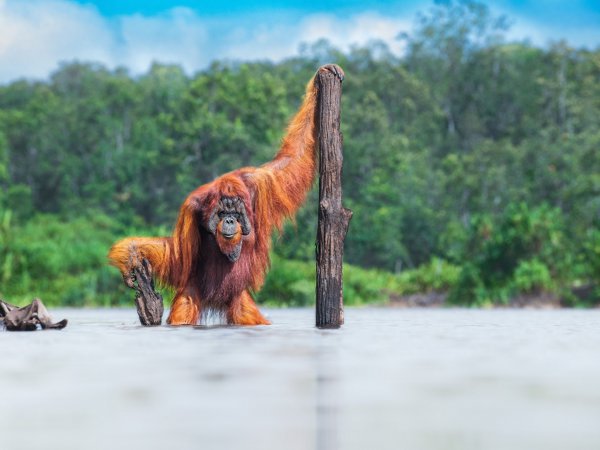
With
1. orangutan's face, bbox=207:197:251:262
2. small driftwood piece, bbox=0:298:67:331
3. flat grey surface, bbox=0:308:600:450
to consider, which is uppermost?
orangutan's face, bbox=207:197:251:262

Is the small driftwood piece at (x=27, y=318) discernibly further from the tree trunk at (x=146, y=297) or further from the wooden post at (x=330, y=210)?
the wooden post at (x=330, y=210)

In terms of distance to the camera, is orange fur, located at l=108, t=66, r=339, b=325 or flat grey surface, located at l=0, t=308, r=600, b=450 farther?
orange fur, located at l=108, t=66, r=339, b=325

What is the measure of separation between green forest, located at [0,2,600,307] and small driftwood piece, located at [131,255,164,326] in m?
8.62

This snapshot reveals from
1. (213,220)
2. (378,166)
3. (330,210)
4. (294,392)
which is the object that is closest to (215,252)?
(213,220)

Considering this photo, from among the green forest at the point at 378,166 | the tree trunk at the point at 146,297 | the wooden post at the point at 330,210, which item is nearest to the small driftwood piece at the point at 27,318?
the tree trunk at the point at 146,297

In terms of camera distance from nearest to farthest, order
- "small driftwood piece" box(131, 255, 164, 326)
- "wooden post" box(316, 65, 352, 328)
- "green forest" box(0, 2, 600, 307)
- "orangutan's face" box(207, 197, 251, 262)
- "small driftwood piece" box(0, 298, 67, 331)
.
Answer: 1. "orangutan's face" box(207, 197, 251, 262)
2. "wooden post" box(316, 65, 352, 328)
3. "small driftwood piece" box(131, 255, 164, 326)
4. "small driftwood piece" box(0, 298, 67, 331)
5. "green forest" box(0, 2, 600, 307)

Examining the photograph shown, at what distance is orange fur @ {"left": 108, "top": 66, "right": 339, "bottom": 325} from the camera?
6727 mm

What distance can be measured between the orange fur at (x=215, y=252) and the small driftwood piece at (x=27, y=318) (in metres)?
0.74

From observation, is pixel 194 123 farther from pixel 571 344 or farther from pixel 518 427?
pixel 518 427

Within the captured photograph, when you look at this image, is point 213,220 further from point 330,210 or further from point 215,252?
point 330,210

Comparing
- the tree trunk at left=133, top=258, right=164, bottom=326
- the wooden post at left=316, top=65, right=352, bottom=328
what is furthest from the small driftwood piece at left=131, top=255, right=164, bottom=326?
the wooden post at left=316, top=65, right=352, bottom=328

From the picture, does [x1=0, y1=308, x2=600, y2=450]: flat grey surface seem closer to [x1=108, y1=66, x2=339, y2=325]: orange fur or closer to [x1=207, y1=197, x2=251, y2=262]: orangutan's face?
[x1=108, y1=66, x2=339, y2=325]: orange fur

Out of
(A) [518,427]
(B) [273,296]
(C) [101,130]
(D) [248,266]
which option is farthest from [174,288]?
(C) [101,130]

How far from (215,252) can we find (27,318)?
1468 mm
